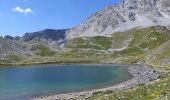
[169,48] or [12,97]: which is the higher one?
[169,48]

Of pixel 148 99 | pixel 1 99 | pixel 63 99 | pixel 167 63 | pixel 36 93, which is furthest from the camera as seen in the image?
pixel 167 63

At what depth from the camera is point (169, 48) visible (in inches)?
6186

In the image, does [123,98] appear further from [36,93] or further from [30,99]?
[36,93]

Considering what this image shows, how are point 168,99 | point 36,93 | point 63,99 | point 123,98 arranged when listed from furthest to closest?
1. point 36,93
2. point 63,99
3. point 123,98
4. point 168,99

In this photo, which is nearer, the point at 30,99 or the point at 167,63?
the point at 30,99

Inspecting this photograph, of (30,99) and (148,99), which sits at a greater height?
(148,99)

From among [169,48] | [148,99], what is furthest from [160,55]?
[148,99]

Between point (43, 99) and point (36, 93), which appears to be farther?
point (36, 93)

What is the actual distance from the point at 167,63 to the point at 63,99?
77500mm

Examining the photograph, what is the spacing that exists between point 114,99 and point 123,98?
38.3 inches

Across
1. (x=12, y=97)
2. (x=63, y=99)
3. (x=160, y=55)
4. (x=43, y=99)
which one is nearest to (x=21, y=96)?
(x=12, y=97)

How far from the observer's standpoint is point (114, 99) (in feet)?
115

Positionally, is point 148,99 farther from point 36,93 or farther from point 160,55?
point 160,55

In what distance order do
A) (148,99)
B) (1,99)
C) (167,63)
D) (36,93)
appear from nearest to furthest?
(148,99) → (1,99) → (36,93) → (167,63)
